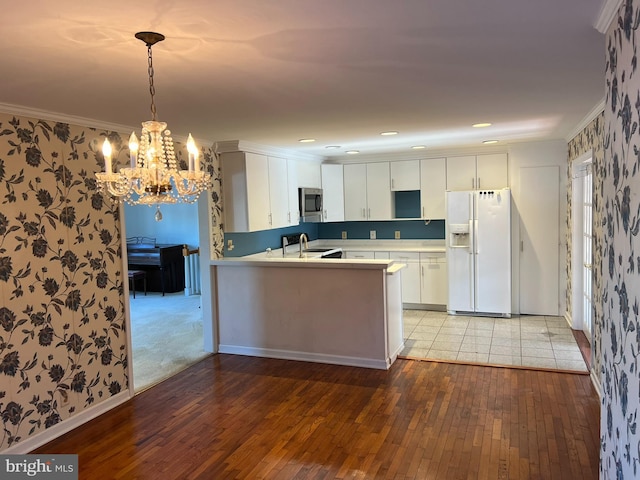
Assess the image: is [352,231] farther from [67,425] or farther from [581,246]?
[67,425]

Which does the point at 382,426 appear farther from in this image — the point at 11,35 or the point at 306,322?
the point at 11,35

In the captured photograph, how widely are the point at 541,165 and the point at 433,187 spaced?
4.46 ft

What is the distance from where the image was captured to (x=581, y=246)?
530 cm

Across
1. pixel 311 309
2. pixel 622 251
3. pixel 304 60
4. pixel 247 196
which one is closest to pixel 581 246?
pixel 311 309

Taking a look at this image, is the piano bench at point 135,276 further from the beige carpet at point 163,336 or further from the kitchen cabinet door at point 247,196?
the kitchen cabinet door at point 247,196

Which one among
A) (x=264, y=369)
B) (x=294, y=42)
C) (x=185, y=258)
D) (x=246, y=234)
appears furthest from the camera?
(x=185, y=258)

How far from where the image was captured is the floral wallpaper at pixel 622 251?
1523mm

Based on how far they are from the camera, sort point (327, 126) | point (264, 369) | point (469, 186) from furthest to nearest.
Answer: point (469, 186), point (264, 369), point (327, 126)

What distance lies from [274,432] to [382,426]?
29.4 inches

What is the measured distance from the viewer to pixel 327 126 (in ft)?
13.7

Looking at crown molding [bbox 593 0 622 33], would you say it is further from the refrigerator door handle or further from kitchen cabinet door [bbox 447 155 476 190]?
kitchen cabinet door [bbox 447 155 476 190]

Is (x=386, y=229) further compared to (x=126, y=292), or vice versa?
(x=386, y=229)

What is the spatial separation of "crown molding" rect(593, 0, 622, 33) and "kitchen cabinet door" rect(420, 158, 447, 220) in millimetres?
4703

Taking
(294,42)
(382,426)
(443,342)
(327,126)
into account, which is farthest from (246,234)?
(294,42)
